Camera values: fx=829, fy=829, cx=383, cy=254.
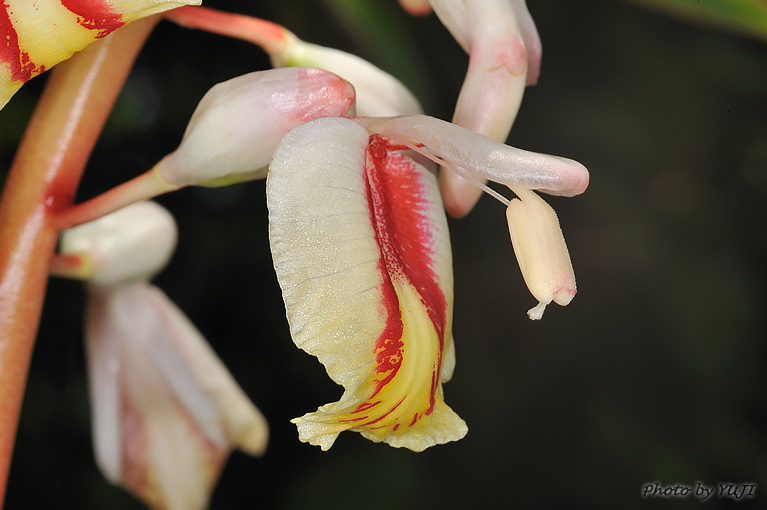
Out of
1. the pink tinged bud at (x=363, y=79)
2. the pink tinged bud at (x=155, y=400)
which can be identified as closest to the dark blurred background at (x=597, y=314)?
the pink tinged bud at (x=155, y=400)

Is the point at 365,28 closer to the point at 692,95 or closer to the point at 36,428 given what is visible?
the point at 36,428

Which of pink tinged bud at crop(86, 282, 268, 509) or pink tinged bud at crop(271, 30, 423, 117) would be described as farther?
pink tinged bud at crop(86, 282, 268, 509)

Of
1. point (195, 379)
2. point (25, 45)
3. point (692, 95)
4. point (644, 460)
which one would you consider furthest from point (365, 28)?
point (644, 460)

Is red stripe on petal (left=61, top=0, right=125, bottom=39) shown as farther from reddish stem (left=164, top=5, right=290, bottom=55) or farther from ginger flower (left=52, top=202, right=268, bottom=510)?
ginger flower (left=52, top=202, right=268, bottom=510)

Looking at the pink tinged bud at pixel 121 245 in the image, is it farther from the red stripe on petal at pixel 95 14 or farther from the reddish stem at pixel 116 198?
the red stripe on petal at pixel 95 14

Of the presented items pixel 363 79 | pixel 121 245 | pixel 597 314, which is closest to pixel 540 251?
pixel 363 79

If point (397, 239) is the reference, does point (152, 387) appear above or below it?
below

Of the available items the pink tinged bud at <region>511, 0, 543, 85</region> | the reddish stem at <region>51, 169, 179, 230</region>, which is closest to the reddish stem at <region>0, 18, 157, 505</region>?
the reddish stem at <region>51, 169, 179, 230</region>

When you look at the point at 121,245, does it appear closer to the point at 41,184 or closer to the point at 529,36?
the point at 41,184
